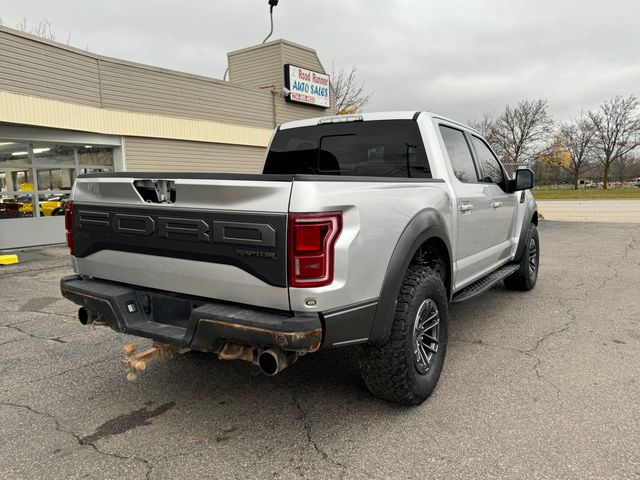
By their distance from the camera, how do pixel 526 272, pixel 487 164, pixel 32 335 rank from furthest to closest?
pixel 526 272
pixel 487 164
pixel 32 335

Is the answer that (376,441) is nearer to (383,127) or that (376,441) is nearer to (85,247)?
(85,247)

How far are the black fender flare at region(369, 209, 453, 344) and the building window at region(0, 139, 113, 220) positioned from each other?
11.3 metres

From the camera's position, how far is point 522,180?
16.0 ft

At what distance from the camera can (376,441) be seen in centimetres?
262

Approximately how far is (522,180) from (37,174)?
36.6 ft

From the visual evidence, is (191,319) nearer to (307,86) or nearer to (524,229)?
(524,229)

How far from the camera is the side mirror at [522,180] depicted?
16.0 ft

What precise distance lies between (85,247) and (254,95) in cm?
1398

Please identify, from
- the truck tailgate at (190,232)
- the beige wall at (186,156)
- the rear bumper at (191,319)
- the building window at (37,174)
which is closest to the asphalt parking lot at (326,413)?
the rear bumper at (191,319)

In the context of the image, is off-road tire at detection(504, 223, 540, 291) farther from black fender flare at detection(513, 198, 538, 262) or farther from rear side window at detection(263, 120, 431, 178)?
rear side window at detection(263, 120, 431, 178)

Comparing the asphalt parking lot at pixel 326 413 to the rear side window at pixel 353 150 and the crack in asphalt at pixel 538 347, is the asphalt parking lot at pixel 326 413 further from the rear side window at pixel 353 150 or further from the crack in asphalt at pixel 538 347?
the rear side window at pixel 353 150

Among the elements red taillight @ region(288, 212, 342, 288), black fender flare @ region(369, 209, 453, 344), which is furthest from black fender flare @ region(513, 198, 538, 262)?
red taillight @ region(288, 212, 342, 288)

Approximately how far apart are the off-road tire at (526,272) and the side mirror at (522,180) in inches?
34.6

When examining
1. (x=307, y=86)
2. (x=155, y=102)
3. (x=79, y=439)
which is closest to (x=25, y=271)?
(x=155, y=102)
